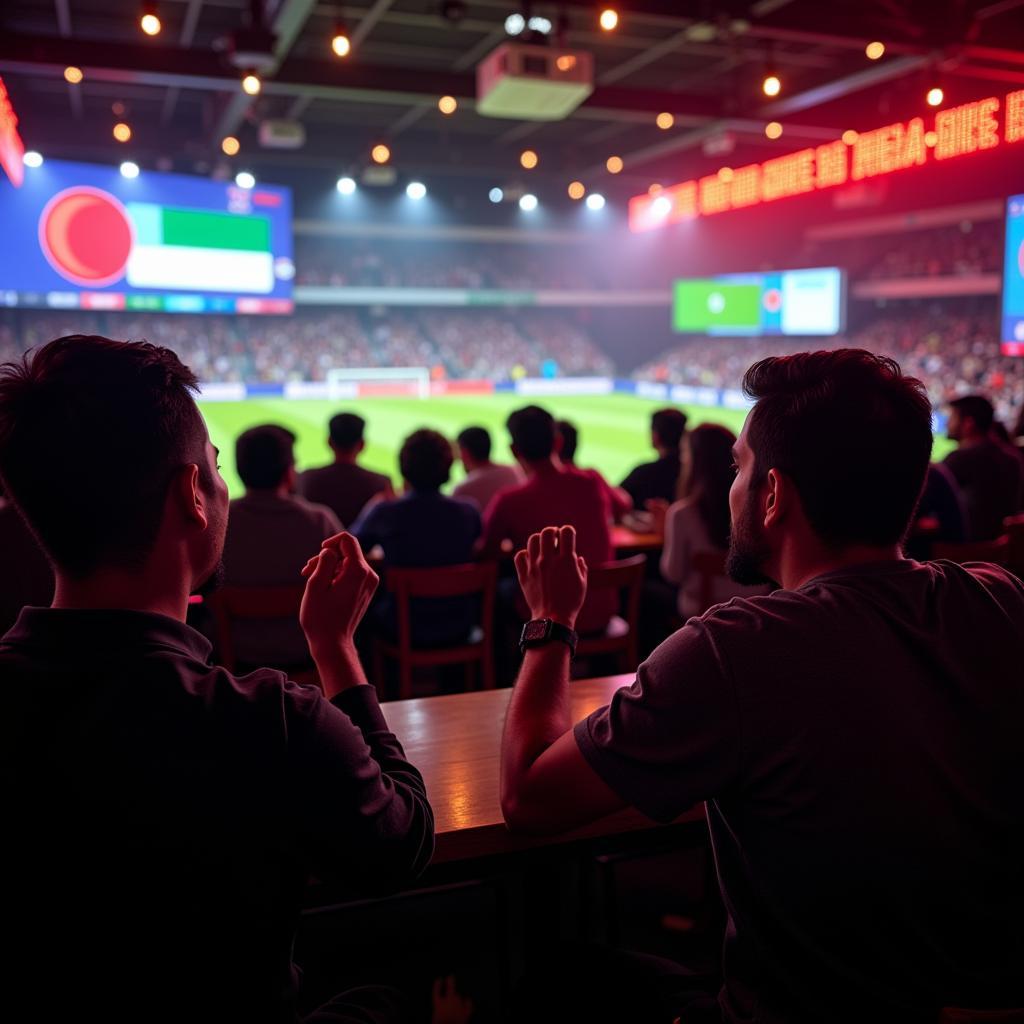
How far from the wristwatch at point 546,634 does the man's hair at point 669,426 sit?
467cm

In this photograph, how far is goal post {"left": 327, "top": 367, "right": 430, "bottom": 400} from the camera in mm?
23484

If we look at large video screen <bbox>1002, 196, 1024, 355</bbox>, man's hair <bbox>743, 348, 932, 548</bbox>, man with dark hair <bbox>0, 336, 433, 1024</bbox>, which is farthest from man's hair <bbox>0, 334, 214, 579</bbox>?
large video screen <bbox>1002, 196, 1024, 355</bbox>

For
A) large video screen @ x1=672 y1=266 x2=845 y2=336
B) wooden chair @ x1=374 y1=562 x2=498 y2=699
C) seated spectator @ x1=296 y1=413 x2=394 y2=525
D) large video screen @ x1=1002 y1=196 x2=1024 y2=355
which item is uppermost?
large video screen @ x1=672 y1=266 x2=845 y2=336

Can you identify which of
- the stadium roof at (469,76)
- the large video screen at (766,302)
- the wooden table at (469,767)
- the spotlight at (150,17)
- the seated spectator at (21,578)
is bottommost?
the wooden table at (469,767)

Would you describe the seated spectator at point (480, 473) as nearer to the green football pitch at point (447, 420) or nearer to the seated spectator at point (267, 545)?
the seated spectator at point (267, 545)

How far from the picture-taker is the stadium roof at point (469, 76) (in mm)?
8383

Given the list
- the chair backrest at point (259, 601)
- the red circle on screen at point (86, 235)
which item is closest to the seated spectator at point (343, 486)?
the chair backrest at point (259, 601)

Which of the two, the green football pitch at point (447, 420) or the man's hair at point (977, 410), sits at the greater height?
the man's hair at point (977, 410)

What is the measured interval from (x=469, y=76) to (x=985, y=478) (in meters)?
7.59

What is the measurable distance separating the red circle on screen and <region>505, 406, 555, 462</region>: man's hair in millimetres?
11255

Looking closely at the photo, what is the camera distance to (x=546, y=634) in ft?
4.97

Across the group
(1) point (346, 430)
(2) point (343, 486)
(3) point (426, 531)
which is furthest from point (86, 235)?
(3) point (426, 531)

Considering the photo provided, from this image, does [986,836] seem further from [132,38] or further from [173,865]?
[132,38]

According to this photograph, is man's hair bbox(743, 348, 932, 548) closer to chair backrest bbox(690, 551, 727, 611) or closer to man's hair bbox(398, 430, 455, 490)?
chair backrest bbox(690, 551, 727, 611)
